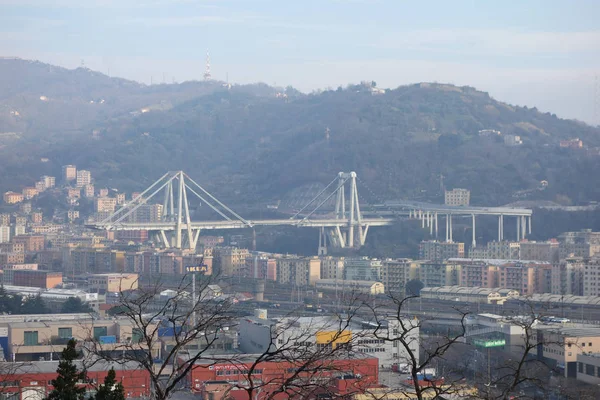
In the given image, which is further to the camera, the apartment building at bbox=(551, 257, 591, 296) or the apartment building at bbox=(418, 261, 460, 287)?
the apartment building at bbox=(418, 261, 460, 287)

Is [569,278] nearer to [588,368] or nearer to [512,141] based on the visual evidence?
[588,368]

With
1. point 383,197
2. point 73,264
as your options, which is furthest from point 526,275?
point 383,197

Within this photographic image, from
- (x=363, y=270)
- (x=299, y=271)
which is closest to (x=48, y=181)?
(x=299, y=271)

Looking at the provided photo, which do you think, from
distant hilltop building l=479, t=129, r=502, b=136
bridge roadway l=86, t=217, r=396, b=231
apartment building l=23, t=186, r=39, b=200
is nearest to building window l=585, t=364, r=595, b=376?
bridge roadway l=86, t=217, r=396, b=231

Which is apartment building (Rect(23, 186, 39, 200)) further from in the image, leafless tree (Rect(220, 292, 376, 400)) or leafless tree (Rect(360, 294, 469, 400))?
leafless tree (Rect(220, 292, 376, 400))

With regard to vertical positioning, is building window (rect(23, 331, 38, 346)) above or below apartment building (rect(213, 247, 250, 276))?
below
